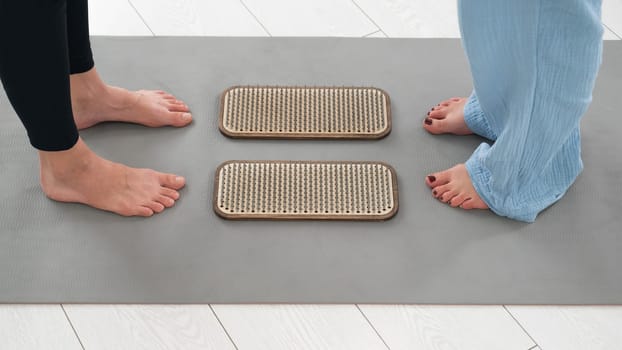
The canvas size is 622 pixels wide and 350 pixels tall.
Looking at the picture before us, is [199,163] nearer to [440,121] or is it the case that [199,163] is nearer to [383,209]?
[383,209]

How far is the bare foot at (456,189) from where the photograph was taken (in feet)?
4.97

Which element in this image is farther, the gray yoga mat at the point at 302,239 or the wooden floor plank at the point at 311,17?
the wooden floor plank at the point at 311,17

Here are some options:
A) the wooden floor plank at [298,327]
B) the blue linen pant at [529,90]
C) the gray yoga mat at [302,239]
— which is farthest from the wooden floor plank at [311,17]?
the wooden floor plank at [298,327]

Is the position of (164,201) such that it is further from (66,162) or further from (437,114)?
(437,114)

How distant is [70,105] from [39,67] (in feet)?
0.43

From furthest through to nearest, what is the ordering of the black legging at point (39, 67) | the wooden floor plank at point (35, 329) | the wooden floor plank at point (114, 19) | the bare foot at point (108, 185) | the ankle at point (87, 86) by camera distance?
1. the wooden floor plank at point (114, 19)
2. the ankle at point (87, 86)
3. the bare foot at point (108, 185)
4. the wooden floor plank at point (35, 329)
5. the black legging at point (39, 67)

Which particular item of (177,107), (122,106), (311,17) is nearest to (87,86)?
(122,106)

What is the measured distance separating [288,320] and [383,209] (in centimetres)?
31

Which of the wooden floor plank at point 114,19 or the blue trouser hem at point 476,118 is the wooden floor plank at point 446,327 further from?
the wooden floor plank at point 114,19

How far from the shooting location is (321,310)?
4.51 feet

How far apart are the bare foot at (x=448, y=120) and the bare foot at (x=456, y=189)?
0.40ft

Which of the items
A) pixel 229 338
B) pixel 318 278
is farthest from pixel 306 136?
pixel 229 338

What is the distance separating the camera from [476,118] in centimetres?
160

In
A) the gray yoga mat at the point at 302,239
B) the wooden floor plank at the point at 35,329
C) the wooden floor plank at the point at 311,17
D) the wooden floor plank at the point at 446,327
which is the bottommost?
the wooden floor plank at the point at 35,329
